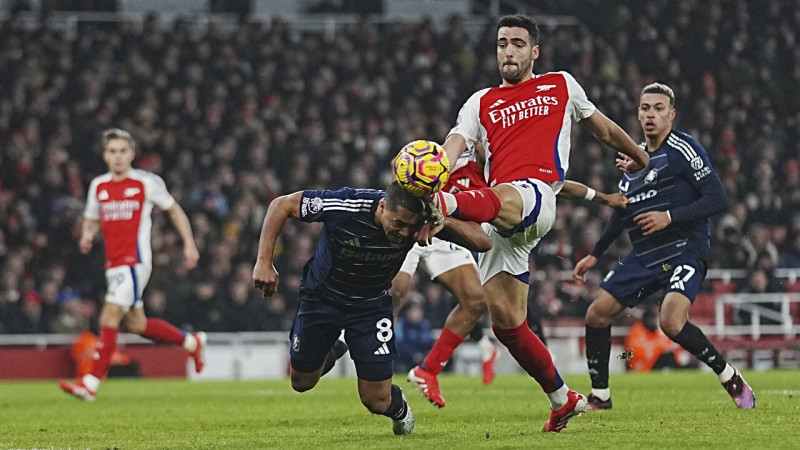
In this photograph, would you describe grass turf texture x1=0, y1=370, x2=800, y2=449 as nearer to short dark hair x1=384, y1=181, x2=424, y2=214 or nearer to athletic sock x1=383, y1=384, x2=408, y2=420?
athletic sock x1=383, y1=384, x2=408, y2=420

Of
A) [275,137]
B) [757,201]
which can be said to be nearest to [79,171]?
[275,137]

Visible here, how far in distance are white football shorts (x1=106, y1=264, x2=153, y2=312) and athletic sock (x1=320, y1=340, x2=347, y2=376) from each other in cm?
450

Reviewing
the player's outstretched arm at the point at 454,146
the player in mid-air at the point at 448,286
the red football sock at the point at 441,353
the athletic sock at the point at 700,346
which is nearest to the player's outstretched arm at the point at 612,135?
the player's outstretched arm at the point at 454,146

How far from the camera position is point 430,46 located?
23.8 m

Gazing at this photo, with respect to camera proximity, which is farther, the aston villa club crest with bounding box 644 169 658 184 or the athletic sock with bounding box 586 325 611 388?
the aston villa club crest with bounding box 644 169 658 184

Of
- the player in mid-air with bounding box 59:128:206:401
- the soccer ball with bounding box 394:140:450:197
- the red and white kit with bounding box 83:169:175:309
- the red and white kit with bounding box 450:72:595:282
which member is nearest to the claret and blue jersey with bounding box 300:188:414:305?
the soccer ball with bounding box 394:140:450:197

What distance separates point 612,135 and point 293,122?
15.0 metres

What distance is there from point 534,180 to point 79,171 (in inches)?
575

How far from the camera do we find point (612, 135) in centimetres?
765

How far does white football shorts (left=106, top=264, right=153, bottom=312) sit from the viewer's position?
39.8 feet

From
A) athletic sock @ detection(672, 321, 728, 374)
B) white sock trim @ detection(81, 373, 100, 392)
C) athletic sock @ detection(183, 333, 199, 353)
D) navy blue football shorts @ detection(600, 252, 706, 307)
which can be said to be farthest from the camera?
athletic sock @ detection(183, 333, 199, 353)

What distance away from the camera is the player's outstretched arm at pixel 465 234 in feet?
20.9

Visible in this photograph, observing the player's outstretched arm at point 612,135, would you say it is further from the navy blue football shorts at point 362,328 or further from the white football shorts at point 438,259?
the white football shorts at point 438,259

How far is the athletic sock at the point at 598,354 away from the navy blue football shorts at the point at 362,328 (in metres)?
2.49
